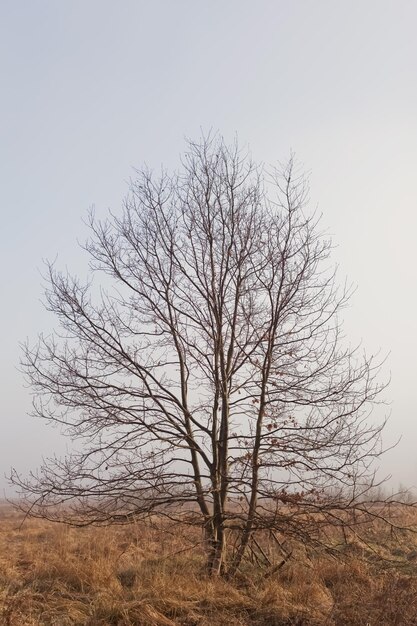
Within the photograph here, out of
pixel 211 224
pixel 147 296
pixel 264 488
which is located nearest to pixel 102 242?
pixel 147 296

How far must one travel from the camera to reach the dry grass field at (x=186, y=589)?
216 inches

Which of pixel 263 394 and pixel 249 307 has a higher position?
pixel 249 307

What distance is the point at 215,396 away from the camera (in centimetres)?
809

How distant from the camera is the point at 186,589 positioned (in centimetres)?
642

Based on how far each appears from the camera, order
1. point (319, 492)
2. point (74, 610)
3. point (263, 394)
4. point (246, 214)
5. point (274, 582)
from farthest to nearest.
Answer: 1. point (246, 214)
2. point (263, 394)
3. point (319, 492)
4. point (274, 582)
5. point (74, 610)

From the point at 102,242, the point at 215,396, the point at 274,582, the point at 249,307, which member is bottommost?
the point at 274,582

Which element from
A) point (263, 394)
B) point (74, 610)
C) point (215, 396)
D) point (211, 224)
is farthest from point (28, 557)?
point (211, 224)

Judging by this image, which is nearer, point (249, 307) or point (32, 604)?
point (32, 604)

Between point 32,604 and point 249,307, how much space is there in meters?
4.77

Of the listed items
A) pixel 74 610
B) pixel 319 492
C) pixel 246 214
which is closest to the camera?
pixel 74 610

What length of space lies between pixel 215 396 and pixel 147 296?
6.23 ft

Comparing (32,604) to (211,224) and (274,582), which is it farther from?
(211,224)

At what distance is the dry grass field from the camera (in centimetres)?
549

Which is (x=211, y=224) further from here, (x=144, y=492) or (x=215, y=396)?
(x=144, y=492)
